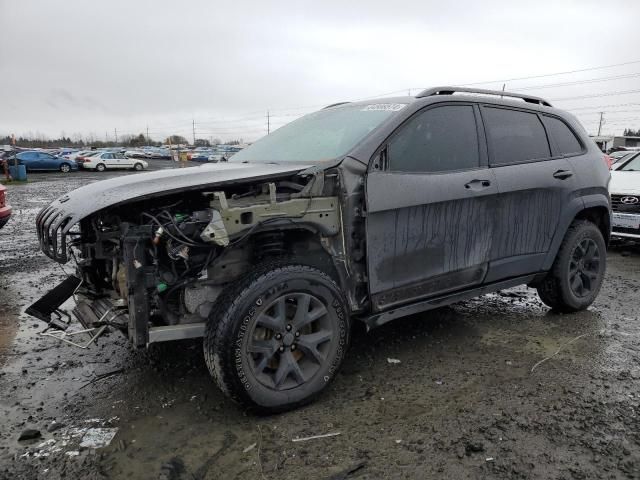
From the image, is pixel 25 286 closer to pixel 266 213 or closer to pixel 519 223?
pixel 266 213

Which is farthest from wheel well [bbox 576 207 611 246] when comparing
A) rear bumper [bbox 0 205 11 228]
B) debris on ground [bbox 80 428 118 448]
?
rear bumper [bbox 0 205 11 228]

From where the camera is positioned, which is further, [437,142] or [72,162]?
[72,162]

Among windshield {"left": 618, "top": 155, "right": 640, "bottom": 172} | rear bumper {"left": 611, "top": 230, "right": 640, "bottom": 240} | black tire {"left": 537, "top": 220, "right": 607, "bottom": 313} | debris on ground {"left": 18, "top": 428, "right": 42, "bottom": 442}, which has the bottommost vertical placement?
debris on ground {"left": 18, "top": 428, "right": 42, "bottom": 442}

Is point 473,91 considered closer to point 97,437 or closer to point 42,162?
point 97,437

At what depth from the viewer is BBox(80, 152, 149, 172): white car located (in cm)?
3606

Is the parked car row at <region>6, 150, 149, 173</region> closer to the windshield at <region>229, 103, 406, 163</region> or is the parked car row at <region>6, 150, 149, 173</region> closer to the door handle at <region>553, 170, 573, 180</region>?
the windshield at <region>229, 103, 406, 163</region>

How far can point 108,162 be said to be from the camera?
3722cm

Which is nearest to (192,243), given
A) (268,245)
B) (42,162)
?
(268,245)

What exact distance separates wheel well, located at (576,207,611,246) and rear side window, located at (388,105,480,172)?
1.60 m

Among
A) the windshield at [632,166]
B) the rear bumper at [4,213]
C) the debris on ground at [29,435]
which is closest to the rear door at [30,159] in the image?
the rear bumper at [4,213]

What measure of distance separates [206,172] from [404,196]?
49.8 inches

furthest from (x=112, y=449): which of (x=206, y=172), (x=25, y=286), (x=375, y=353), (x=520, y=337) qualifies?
(x=25, y=286)

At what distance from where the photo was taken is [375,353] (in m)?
3.73

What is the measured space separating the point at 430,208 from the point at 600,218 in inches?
91.0
